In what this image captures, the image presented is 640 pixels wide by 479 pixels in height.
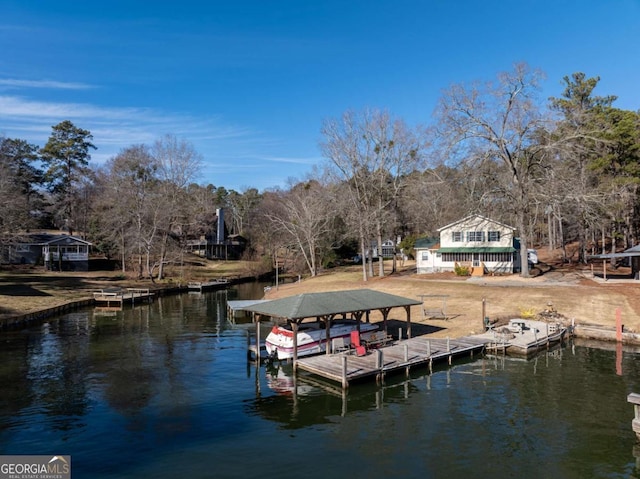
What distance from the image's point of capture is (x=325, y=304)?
24.6 meters

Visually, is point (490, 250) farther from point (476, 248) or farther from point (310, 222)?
point (310, 222)

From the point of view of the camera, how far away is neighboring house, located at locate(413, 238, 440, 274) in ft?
193

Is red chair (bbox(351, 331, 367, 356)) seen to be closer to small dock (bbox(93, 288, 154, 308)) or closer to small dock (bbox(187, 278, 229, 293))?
small dock (bbox(93, 288, 154, 308))

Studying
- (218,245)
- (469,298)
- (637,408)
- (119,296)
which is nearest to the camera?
(637,408)

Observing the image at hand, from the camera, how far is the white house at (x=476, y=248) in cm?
5422

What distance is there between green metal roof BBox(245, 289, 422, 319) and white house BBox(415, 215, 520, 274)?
29960 mm

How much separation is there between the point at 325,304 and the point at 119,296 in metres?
33.7

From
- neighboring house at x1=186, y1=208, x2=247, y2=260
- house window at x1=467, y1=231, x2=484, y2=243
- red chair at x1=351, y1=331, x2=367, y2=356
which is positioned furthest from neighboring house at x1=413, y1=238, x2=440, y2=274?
neighboring house at x1=186, y1=208, x2=247, y2=260

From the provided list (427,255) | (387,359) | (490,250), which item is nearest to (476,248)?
(490,250)

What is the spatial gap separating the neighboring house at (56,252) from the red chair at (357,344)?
60.8m

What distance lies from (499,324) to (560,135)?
25875 millimetres

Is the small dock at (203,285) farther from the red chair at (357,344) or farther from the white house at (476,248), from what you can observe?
the red chair at (357,344)

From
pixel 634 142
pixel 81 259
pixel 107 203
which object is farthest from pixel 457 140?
pixel 81 259

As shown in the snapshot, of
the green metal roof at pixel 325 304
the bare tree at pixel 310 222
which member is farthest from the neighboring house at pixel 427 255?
the green metal roof at pixel 325 304
